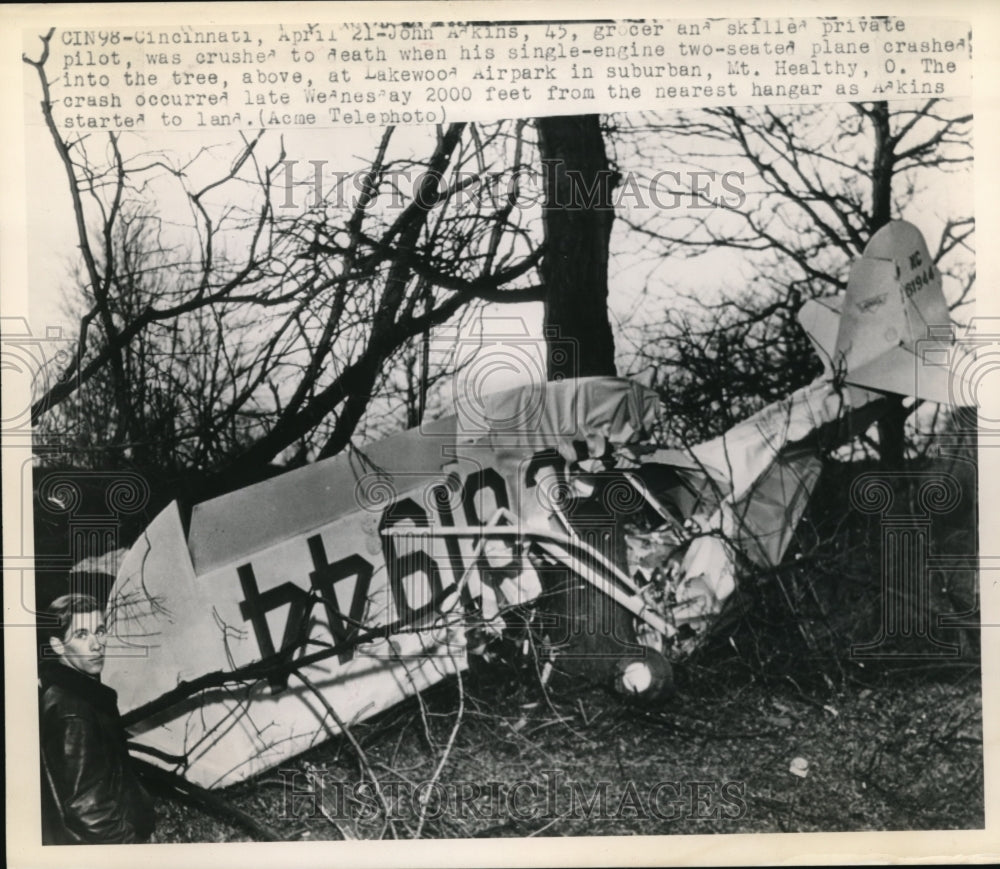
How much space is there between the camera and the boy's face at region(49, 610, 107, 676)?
2.24m

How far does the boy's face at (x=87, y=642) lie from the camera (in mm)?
2244

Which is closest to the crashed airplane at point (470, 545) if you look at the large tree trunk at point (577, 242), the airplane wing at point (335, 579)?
the airplane wing at point (335, 579)

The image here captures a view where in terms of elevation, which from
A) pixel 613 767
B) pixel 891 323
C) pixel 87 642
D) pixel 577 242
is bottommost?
pixel 613 767

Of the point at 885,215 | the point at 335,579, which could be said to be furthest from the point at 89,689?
the point at 885,215

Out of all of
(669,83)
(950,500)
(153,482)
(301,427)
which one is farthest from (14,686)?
(950,500)

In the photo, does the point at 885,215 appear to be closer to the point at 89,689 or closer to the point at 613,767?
the point at 613,767

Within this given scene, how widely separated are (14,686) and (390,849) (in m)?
1.13

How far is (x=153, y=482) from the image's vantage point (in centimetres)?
225

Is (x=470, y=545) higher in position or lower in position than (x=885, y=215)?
lower

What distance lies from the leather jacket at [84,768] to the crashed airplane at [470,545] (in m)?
0.08

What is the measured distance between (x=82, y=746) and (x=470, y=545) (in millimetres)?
1196

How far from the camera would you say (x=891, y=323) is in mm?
2301

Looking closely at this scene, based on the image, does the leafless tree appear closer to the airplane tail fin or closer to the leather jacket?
the airplane tail fin

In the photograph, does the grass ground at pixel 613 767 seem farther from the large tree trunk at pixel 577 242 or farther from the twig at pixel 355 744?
the large tree trunk at pixel 577 242
